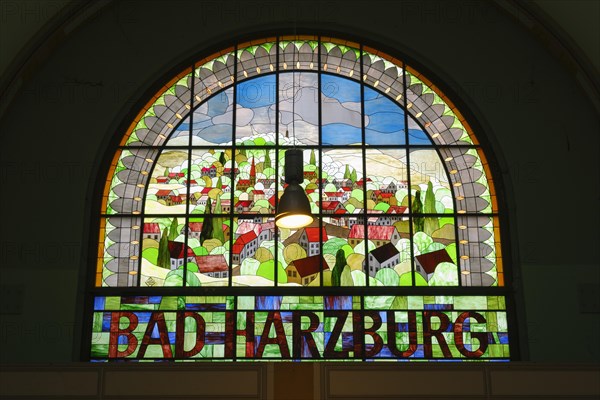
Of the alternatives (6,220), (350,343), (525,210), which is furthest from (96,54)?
(525,210)

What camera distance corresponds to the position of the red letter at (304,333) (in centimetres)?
650

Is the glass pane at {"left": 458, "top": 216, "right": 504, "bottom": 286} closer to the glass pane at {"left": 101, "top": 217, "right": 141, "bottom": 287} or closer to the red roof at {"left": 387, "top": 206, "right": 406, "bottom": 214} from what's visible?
the red roof at {"left": 387, "top": 206, "right": 406, "bottom": 214}

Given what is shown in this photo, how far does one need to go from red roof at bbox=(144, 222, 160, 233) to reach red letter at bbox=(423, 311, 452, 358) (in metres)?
2.23

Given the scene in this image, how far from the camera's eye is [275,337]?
655 cm

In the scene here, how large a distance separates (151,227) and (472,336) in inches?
106

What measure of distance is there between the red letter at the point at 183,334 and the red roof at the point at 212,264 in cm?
37

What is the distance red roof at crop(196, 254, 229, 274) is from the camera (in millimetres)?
6742

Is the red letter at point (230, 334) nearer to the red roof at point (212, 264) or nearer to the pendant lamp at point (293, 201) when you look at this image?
the red roof at point (212, 264)

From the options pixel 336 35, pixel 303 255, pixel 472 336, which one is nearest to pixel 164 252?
pixel 303 255

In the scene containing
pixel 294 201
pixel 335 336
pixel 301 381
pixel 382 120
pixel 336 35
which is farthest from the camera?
pixel 336 35

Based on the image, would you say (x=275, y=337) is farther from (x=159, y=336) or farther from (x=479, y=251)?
(x=479, y=251)

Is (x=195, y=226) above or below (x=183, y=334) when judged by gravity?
above

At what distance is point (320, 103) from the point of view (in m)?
7.18

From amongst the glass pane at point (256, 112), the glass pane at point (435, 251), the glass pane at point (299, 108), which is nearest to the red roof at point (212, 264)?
the glass pane at point (256, 112)
